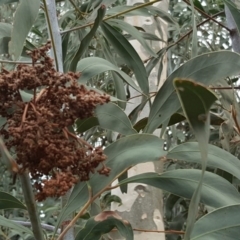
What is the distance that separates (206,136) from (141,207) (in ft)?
2.44

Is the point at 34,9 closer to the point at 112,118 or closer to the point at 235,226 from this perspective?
the point at 112,118

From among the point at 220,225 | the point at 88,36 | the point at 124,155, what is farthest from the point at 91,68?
the point at 220,225

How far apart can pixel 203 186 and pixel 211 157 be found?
0.16 feet

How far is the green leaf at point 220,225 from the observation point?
0.64 meters

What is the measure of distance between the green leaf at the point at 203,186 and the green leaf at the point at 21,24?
24cm

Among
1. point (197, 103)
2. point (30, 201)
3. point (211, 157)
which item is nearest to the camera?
point (197, 103)

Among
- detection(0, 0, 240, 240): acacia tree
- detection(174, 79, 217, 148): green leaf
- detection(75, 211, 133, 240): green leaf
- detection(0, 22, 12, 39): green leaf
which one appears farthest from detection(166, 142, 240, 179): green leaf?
detection(0, 22, 12, 39): green leaf

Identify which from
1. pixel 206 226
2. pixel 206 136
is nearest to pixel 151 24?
pixel 206 226

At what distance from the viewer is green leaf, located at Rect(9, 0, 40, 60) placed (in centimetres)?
66

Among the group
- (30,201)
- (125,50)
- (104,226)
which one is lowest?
(104,226)

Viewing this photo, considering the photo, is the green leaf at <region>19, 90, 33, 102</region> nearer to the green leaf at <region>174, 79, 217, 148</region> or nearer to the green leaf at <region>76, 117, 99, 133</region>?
the green leaf at <region>76, 117, 99, 133</region>

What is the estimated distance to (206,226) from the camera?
0.68m

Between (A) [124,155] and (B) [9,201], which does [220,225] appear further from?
(B) [9,201]

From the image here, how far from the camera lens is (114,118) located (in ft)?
2.39
